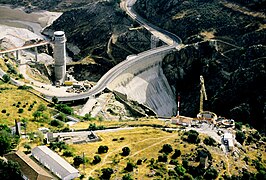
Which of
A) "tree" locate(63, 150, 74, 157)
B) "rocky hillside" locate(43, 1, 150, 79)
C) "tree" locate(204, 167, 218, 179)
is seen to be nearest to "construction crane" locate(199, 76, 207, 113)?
"rocky hillside" locate(43, 1, 150, 79)

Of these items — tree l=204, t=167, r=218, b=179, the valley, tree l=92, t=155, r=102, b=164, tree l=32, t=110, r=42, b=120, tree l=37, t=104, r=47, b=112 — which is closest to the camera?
tree l=92, t=155, r=102, b=164

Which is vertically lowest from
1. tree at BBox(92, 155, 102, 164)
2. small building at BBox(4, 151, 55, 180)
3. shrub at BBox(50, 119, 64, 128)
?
shrub at BBox(50, 119, 64, 128)

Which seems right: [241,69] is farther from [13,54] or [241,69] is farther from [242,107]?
[13,54]

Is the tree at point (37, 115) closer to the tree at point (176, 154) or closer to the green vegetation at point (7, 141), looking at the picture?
the green vegetation at point (7, 141)

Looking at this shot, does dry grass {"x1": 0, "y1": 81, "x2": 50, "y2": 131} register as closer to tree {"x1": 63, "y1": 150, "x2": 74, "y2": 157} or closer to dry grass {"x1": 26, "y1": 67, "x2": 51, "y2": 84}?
tree {"x1": 63, "y1": 150, "x2": 74, "y2": 157}

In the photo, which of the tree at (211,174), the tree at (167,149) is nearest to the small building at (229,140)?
the tree at (211,174)

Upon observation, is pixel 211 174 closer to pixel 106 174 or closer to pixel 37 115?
pixel 106 174
